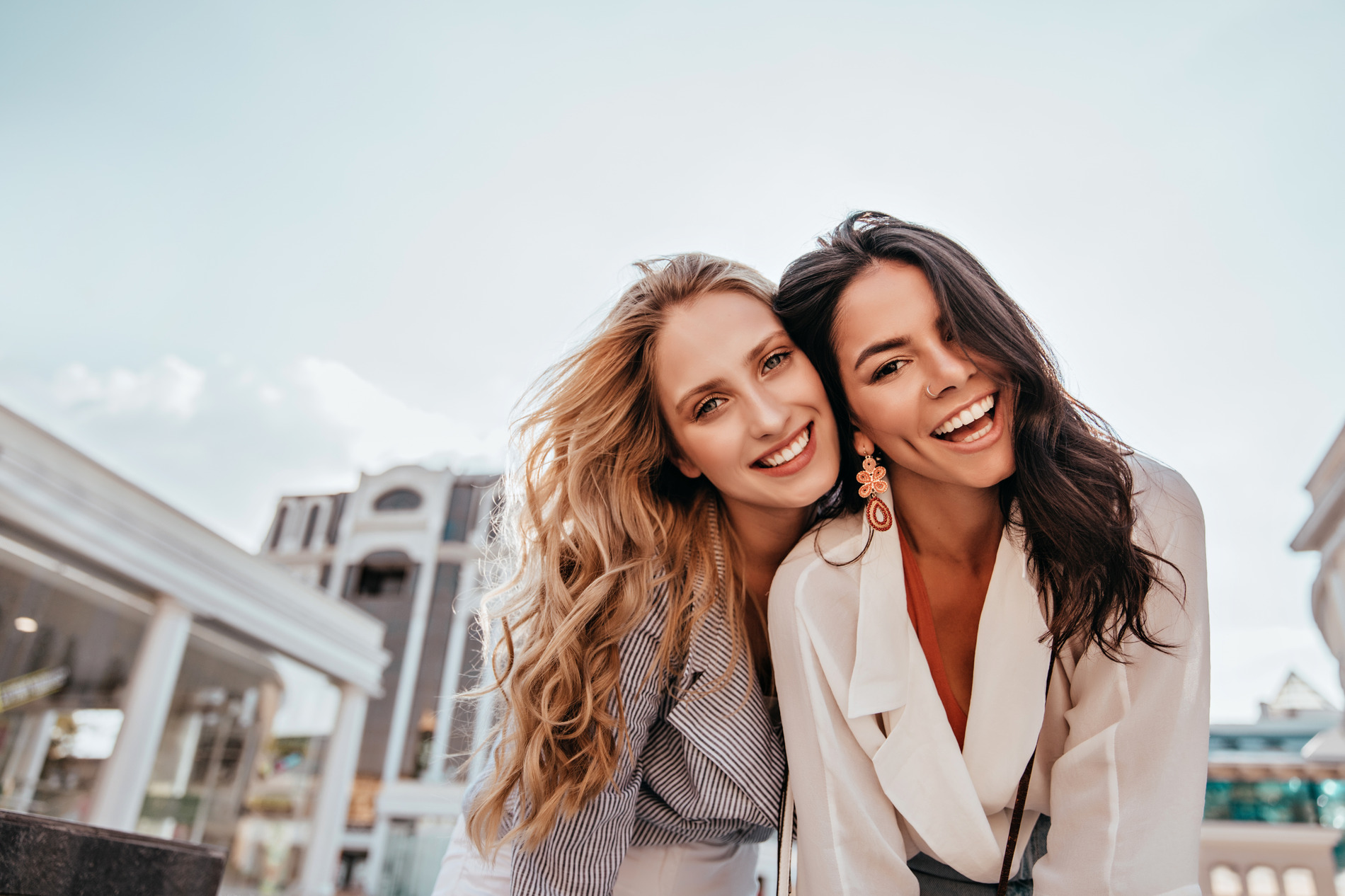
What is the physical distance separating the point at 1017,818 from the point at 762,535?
0.91m

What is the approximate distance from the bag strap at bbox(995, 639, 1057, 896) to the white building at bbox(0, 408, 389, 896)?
24.1ft

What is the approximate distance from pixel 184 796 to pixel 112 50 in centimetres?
1054

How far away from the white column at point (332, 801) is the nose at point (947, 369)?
11858 mm

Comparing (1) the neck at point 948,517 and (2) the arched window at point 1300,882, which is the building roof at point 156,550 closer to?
(1) the neck at point 948,517

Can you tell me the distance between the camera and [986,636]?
1.76m

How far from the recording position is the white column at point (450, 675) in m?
20.9

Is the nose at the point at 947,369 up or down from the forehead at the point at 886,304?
down

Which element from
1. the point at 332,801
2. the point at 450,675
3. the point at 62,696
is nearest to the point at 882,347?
the point at 62,696

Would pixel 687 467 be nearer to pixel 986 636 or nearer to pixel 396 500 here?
pixel 986 636

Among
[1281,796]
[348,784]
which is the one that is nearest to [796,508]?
[1281,796]

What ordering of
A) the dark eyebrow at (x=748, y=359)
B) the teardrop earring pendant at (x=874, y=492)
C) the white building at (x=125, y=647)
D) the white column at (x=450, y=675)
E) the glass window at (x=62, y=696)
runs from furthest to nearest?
the white column at (x=450, y=675)
the glass window at (x=62, y=696)
the white building at (x=125, y=647)
the dark eyebrow at (x=748, y=359)
the teardrop earring pendant at (x=874, y=492)

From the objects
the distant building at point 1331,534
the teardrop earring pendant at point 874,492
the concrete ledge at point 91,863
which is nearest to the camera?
the concrete ledge at point 91,863

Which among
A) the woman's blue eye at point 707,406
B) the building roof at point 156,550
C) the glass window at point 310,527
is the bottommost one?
the woman's blue eye at point 707,406

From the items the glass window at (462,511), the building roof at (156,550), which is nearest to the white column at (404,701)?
the glass window at (462,511)
